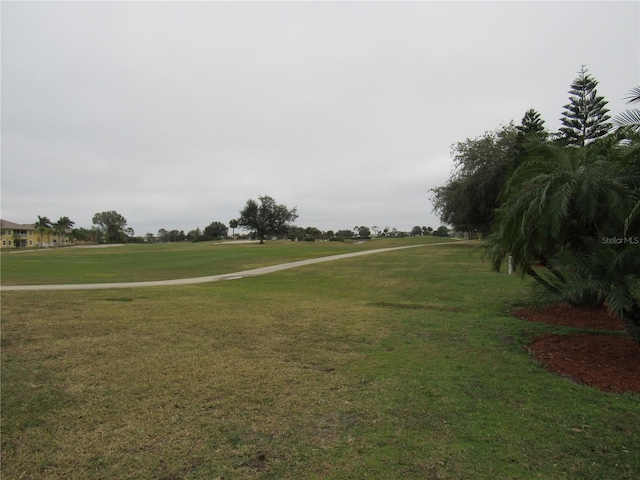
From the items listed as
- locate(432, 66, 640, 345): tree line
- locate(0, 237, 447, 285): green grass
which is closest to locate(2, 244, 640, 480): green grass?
locate(432, 66, 640, 345): tree line

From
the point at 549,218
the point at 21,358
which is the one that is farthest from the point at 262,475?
the point at 549,218

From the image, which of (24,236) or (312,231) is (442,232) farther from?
(24,236)

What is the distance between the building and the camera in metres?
100

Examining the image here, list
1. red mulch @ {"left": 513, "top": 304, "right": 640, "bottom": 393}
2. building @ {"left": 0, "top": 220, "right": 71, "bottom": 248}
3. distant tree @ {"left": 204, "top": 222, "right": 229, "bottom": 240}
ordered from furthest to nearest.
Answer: distant tree @ {"left": 204, "top": 222, "right": 229, "bottom": 240}
building @ {"left": 0, "top": 220, "right": 71, "bottom": 248}
red mulch @ {"left": 513, "top": 304, "right": 640, "bottom": 393}

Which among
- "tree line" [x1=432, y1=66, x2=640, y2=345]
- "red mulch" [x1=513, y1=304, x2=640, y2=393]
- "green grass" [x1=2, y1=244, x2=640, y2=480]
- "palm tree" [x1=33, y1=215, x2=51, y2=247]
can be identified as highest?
"palm tree" [x1=33, y1=215, x2=51, y2=247]

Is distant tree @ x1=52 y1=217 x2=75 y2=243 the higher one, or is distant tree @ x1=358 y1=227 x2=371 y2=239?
distant tree @ x1=52 y1=217 x2=75 y2=243

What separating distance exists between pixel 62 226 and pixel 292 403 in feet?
452

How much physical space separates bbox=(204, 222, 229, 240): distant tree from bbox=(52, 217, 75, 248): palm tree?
42391 millimetres

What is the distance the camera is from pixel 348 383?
462 centimetres

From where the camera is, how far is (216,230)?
12888 centimetres

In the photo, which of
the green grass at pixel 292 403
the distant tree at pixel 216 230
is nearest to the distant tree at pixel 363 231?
the distant tree at pixel 216 230

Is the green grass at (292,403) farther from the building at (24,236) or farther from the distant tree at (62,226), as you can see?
the distant tree at (62,226)

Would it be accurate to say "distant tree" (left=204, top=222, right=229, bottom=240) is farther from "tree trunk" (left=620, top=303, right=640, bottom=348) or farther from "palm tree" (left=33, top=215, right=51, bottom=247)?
"tree trunk" (left=620, top=303, right=640, bottom=348)

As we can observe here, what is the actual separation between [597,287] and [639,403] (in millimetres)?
1467
